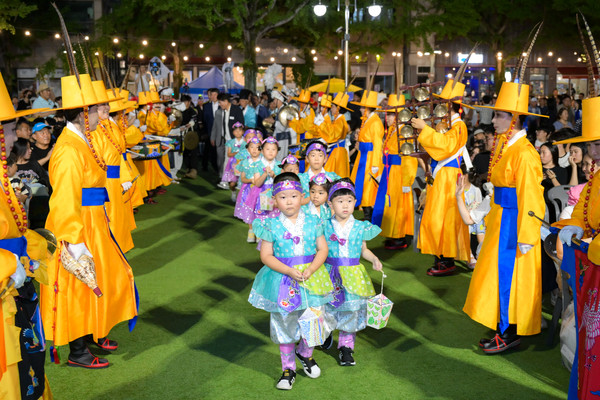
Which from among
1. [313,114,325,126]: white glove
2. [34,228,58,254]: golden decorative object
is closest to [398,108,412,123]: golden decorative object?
[313,114,325,126]: white glove

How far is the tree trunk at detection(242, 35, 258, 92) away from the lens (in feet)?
71.4

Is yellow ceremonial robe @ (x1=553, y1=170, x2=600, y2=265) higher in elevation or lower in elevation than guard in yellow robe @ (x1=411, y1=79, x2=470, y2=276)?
higher

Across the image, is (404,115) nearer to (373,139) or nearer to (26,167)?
(373,139)

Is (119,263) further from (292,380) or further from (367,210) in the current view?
(367,210)

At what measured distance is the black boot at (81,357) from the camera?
4836mm

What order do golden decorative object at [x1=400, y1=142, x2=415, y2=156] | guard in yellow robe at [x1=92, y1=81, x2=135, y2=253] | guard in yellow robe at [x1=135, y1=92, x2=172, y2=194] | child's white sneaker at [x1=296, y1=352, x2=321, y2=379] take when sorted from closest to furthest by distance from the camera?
child's white sneaker at [x1=296, y1=352, x2=321, y2=379], guard in yellow robe at [x1=92, y1=81, x2=135, y2=253], golden decorative object at [x1=400, y1=142, x2=415, y2=156], guard in yellow robe at [x1=135, y1=92, x2=172, y2=194]

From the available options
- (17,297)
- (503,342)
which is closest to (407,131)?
(503,342)

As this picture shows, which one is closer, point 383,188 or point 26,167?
point 26,167

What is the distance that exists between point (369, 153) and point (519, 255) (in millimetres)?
4626

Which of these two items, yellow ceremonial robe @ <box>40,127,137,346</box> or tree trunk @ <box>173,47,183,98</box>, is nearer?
yellow ceremonial robe @ <box>40,127,137,346</box>

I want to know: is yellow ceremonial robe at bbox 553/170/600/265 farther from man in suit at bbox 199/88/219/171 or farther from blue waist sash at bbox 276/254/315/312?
man in suit at bbox 199/88/219/171

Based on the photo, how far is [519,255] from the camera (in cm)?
495

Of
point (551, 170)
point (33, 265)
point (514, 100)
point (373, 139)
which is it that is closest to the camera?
point (33, 265)

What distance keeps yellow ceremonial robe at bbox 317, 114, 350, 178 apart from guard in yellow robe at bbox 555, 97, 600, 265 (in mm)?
7113
